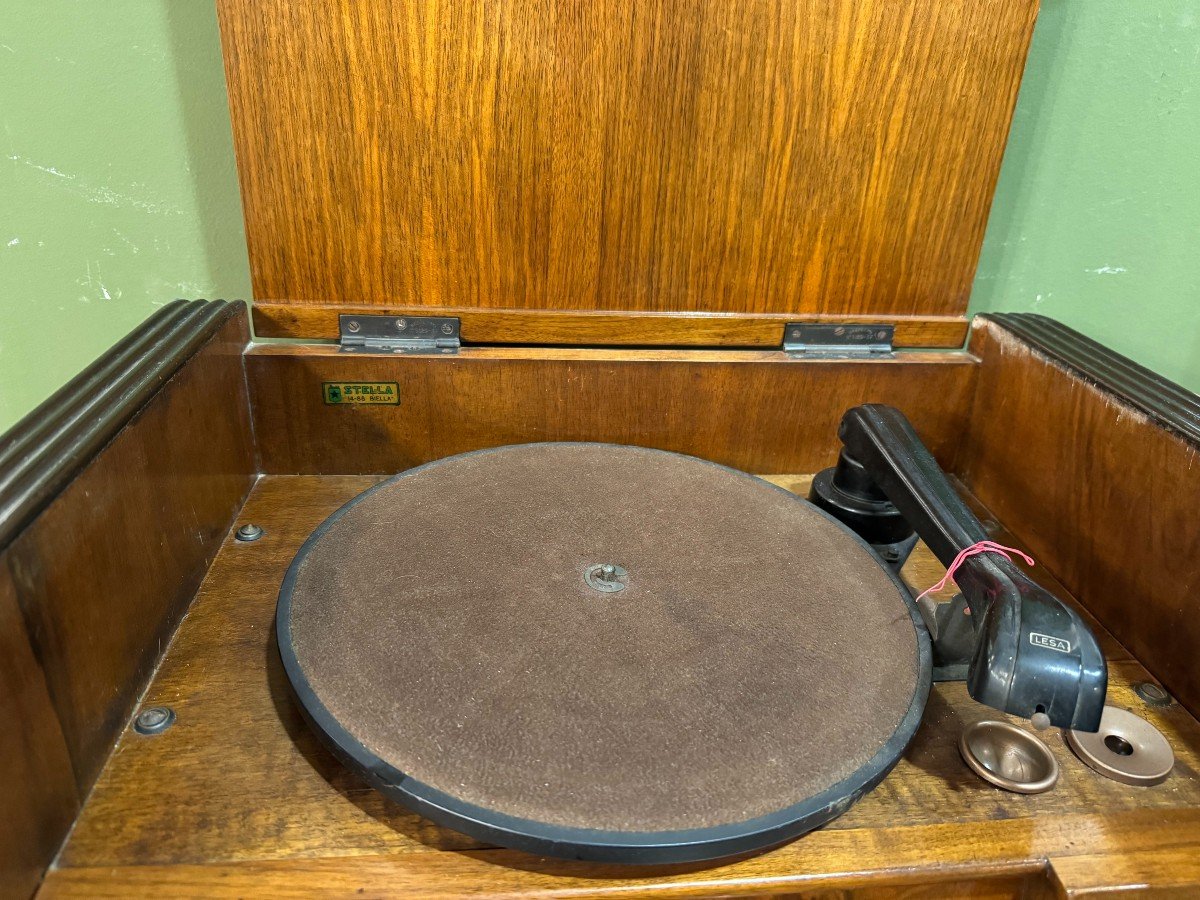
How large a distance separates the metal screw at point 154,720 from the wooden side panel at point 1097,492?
0.93 metres

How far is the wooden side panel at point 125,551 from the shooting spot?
0.59 metres

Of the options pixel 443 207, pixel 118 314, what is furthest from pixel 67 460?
pixel 118 314

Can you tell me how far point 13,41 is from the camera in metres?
1.01

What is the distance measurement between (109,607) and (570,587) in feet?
1.28

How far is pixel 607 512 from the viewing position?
929 mm

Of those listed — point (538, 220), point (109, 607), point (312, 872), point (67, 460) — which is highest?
point (538, 220)

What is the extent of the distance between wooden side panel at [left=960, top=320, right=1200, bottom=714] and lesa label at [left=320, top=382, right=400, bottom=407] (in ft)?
2.63

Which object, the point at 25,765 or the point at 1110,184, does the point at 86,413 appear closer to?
the point at 25,765

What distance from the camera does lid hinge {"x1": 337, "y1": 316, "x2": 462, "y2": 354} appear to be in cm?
→ 107

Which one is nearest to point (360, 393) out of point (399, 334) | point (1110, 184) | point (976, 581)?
point (399, 334)

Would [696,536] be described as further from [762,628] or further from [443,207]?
[443,207]

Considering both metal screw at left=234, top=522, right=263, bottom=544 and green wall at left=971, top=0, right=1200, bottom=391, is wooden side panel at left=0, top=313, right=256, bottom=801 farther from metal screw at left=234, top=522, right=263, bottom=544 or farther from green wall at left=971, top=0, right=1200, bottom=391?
green wall at left=971, top=0, right=1200, bottom=391

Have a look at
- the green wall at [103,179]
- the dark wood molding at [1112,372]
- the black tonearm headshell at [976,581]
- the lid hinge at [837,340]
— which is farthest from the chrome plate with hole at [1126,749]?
the green wall at [103,179]

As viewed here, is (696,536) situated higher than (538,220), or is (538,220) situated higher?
(538,220)
